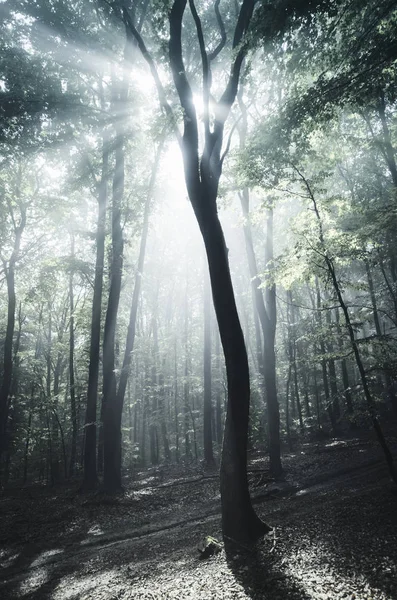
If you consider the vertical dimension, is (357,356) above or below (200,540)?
above

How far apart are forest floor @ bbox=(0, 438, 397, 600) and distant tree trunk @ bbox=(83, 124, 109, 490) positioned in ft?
3.56

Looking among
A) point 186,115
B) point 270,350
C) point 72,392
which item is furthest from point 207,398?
point 186,115

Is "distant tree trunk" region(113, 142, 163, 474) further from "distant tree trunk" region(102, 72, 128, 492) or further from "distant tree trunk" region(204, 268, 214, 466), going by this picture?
"distant tree trunk" region(204, 268, 214, 466)

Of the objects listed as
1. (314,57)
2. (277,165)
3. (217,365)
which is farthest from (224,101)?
(217,365)

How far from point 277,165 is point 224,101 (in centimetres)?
205

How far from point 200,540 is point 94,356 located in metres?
9.18

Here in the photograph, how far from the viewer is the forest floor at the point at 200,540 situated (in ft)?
14.4

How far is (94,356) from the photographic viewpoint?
1428cm

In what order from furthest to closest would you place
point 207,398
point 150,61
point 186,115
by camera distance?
point 207,398 → point 150,61 → point 186,115

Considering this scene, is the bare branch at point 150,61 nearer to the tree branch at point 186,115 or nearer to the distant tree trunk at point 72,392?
the tree branch at point 186,115

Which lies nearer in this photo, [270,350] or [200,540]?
[200,540]

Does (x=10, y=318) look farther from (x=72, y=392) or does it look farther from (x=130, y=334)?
(x=130, y=334)

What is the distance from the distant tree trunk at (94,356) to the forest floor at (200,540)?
1.09 meters

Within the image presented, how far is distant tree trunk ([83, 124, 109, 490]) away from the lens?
1299 centimetres
